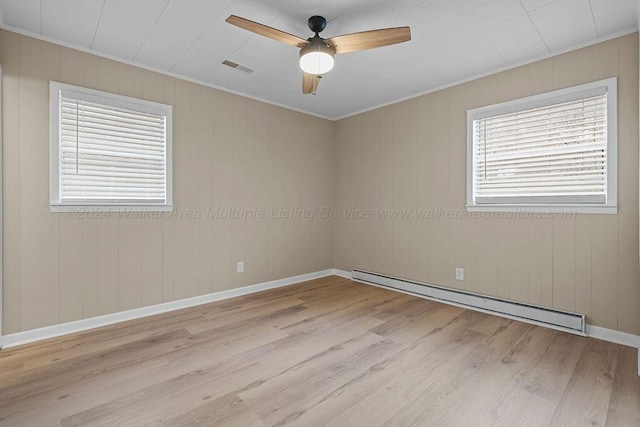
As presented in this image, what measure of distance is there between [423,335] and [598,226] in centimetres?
Answer: 178

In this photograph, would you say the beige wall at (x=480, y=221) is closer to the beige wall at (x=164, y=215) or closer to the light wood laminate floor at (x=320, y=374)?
the light wood laminate floor at (x=320, y=374)

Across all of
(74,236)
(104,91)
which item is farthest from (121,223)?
(104,91)

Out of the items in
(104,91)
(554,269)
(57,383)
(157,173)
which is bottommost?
(57,383)

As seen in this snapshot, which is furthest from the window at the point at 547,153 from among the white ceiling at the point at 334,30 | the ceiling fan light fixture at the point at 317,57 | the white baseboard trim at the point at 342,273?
the white baseboard trim at the point at 342,273

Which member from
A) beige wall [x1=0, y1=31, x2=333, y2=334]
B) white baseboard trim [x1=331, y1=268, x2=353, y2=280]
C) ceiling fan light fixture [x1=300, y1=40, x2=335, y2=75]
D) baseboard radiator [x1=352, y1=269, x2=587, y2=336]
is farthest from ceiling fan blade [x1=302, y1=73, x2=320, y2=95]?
white baseboard trim [x1=331, y1=268, x2=353, y2=280]

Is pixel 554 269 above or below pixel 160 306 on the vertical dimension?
above

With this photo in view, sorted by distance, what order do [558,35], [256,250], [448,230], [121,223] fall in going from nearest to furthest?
[558,35] → [121,223] → [448,230] → [256,250]

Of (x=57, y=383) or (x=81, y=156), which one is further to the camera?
(x=81, y=156)

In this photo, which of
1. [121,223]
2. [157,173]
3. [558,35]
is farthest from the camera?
[157,173]

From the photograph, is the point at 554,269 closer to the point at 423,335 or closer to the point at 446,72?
the point at 423,335

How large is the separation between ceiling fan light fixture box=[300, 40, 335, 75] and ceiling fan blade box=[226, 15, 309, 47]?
0.07 m

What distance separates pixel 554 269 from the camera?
294 centimetres

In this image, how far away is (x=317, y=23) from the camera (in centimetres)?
235

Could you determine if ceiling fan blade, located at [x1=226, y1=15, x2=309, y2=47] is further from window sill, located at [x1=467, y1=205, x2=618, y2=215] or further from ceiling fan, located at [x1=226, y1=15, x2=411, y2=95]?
window sill, located at [x1=467, y1=205, x2=618, y2=215]
